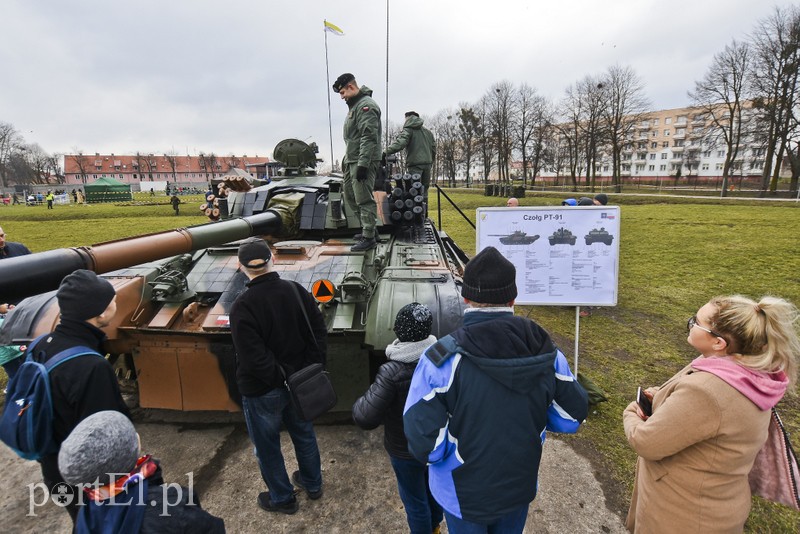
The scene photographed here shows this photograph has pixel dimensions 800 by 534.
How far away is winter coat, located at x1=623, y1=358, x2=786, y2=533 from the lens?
1.92 meters

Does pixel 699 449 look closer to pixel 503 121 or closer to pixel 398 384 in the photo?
pixel 398 384

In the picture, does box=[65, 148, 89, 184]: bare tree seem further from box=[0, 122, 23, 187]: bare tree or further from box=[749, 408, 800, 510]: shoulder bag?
box=[749, 408, 800, 510]: shoulder bag

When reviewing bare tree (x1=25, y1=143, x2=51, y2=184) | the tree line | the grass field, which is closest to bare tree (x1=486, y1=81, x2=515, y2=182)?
the tree line

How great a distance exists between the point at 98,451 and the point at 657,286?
11852 mm

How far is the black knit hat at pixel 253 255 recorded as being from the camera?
3.09 m

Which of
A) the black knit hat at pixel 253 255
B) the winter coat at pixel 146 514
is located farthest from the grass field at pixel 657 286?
the black knit hat at pixel 253 255

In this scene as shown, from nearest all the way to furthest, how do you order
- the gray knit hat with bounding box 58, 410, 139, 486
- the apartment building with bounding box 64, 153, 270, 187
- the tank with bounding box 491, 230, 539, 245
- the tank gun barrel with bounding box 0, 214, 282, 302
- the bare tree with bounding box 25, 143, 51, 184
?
the gray knit hat with bounding box 58, 410, 139, 486, the tank gun barrel with bounding box 0, 214, 282, 302, the tank with bounding box 491, 230, 539, 245, the bare tree with bounding box 25, 143, 51, 184, the apartment building with bounding box 64, 153, 270, 187

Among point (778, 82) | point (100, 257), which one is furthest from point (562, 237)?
point (778, 82)

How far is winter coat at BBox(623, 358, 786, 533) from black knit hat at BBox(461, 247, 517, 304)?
93 centimetres

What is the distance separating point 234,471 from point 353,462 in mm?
1152

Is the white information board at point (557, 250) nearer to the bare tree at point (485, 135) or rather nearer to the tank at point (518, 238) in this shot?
the tank at point (518, 238)

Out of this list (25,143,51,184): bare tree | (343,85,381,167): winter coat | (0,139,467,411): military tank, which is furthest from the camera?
(25,143,51,184): bare tree

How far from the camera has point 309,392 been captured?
3186 millimetres

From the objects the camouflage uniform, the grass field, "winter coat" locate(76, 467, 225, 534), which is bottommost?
the grass field
